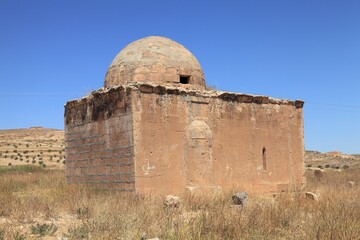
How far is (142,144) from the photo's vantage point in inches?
390

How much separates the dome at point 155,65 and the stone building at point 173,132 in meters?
0.03

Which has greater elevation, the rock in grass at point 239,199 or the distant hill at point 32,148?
the distant hill at point 32,148

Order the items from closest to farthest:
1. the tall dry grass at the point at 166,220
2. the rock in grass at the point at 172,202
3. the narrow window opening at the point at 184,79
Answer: the tall dry grass at the point at 166,220
the rock in grass at the point at 172,202
the narrow window opening at the point at 184,79

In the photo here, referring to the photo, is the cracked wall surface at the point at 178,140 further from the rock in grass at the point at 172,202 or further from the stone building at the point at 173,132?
the rock in grass at the point at 172,202

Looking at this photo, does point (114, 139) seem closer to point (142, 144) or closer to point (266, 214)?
point (142, 144)

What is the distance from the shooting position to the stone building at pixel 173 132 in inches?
396

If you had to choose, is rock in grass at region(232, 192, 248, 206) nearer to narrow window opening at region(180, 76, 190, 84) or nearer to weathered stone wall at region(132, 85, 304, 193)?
weathered stone wall at region(132, 85, 304, 193)

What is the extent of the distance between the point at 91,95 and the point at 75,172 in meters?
2.44

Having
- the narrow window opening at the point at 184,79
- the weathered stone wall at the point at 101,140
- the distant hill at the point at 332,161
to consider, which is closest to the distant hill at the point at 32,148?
the weathered stone wall at the point at 101,140

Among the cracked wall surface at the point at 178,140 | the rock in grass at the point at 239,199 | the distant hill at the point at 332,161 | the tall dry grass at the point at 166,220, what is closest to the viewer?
the tall dry grass at the point at 166,220

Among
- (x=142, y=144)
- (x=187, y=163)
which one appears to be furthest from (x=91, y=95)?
(x=187, y=163)

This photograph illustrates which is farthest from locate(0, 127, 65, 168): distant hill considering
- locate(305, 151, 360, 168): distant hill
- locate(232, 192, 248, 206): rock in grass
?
locate(232, 192, 248, 206): rock in grass

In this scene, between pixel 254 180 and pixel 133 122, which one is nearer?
pixel 133 122

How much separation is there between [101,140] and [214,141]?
306cm
